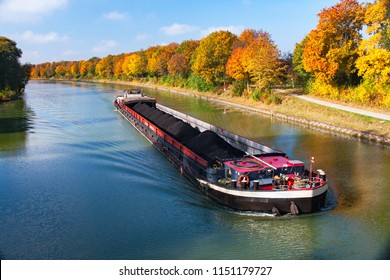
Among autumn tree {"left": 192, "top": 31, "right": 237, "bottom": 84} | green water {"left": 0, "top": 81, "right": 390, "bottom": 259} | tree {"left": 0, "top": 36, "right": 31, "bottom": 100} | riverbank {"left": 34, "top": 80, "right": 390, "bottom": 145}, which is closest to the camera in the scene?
green water {"left": 0, "top": 81, "right": 390, "bottom": 259}

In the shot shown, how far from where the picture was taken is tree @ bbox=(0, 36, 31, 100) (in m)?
61.4

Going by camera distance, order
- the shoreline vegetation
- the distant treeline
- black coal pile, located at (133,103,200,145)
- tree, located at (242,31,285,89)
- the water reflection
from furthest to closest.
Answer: tree, located at (242,31,285,89)
the distant treeline
the shoreline vegetation
the water reflection
black coal pile, located at (133,103,200,145)

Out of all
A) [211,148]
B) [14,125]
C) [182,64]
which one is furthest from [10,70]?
[211,148]

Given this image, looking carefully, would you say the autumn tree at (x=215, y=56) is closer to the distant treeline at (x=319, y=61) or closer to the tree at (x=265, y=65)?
the distant treeline at (x=319, y=61)

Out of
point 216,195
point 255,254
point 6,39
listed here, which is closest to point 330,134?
point 216,195

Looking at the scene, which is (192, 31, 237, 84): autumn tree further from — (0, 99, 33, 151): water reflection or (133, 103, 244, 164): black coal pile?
(133, 103, 244, 164): black coal pile

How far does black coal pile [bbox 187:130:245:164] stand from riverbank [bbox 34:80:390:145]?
12.1 meters

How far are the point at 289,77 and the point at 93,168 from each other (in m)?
38.1

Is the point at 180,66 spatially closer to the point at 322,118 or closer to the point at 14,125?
the point at 14,125

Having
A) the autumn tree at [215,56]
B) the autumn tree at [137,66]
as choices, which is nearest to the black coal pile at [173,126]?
the autumn tree at [215,56]

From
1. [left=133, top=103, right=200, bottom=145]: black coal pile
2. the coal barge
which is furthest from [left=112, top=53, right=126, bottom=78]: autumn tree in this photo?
the coal barge

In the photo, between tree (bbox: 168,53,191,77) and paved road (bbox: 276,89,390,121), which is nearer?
paved road (bbox: 276,89,390,121)

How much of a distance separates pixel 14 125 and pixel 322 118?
96.4 ft

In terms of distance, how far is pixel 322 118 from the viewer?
32812 millimetres
